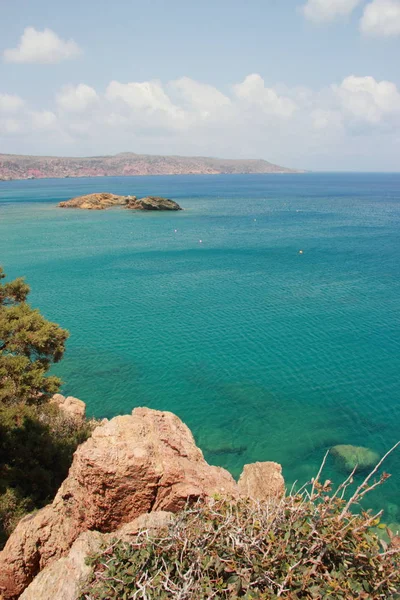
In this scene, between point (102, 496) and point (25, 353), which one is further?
point (25, 353)

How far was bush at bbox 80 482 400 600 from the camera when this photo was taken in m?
6.74

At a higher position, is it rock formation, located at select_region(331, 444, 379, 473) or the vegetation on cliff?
the vegetation on cliff

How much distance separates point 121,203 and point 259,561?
430 feet

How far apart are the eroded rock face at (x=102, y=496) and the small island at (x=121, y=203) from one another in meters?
112

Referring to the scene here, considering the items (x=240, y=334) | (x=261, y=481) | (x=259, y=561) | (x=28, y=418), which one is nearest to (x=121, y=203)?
(x=240, y=334)

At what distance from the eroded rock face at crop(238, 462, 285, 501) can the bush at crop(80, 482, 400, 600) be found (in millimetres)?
5471

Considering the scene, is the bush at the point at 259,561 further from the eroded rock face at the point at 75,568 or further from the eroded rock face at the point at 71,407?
the eroded rock face at the point at 71,407

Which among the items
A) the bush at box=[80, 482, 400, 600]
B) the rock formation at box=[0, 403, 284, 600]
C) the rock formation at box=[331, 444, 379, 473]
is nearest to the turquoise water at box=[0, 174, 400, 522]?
the rock formation at box=[331, 444, 379, 473]

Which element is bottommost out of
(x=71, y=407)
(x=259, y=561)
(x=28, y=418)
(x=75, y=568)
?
(x=71, y=407)

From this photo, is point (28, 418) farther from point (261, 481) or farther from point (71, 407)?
point (261, 481)

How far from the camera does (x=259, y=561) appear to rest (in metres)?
7.01

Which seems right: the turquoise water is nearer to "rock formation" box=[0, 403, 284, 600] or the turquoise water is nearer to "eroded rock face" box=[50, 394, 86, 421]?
"eroded rock face" box=[50, 394, 86, 421]

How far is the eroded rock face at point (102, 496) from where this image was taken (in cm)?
1016

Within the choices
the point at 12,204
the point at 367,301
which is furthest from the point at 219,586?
the point at 12,204
